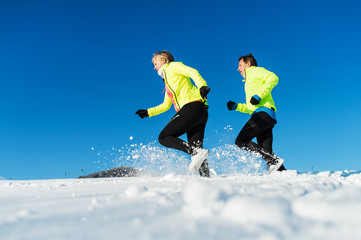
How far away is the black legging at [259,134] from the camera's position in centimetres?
415

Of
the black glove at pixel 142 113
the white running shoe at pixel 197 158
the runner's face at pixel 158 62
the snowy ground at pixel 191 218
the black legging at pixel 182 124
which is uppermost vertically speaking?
the runner's face at pixel 158 62

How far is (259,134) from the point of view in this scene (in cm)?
425

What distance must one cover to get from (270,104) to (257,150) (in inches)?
28.3

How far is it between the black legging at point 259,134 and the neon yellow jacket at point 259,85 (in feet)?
0.66

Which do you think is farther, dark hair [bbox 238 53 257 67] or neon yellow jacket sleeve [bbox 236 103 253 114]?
dark hair [bbox 238 53 257 67]

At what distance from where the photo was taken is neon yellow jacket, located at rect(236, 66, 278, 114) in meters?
4.16

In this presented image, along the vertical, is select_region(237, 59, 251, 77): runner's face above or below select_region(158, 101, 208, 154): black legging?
above

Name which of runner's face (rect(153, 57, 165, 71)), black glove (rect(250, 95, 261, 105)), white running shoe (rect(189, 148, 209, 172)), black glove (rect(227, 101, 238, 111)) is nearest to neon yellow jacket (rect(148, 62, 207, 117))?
runner's face (rect(153, 57, 165, 71))

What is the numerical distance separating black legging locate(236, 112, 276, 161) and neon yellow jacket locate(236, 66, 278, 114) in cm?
20

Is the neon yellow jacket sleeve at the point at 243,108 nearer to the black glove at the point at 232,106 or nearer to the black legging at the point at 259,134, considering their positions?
the black glove at the point at 232,106

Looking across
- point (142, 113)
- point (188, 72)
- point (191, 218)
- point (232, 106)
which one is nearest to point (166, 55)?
point (188, 72)

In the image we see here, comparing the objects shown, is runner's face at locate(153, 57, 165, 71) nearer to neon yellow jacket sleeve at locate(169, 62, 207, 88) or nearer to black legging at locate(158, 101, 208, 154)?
neon yellow jacket sleeve at locate(169, 62, 207, 88)

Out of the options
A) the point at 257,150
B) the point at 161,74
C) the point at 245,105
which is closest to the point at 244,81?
the point at 245,105

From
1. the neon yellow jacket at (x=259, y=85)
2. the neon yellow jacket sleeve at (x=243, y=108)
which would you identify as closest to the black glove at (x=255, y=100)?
the neon yellow jacket at (x=259, y=85)
